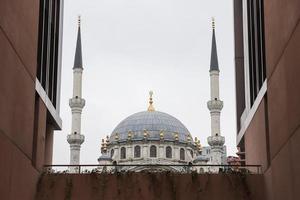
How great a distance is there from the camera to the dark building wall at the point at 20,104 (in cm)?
1464

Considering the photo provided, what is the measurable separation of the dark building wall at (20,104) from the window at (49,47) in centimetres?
126

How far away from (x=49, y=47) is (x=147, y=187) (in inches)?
250

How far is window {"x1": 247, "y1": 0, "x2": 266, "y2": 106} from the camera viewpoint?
65.0ft

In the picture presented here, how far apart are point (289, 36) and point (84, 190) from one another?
8.08m

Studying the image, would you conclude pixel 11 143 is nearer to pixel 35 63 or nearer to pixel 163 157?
pixel 35 63

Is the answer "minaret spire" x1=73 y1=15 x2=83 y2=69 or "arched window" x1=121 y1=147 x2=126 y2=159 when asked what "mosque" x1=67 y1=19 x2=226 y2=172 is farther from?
"minaret spire" x1=73 y1=15 x2=83 y2=69

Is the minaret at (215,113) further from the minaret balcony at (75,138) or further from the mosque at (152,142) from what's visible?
the minaret balcony at (75,138)

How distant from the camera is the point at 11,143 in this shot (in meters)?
15.5

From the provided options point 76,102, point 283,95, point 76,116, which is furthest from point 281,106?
point 76,116

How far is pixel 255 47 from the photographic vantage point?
2158cm

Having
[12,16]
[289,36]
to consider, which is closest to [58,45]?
[12,16]

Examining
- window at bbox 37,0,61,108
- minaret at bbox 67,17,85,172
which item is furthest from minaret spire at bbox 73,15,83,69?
window at bbox 37,0,61,108

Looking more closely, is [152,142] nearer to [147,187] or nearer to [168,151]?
[168,151]

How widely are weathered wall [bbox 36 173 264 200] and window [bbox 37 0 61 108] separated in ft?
11.0
